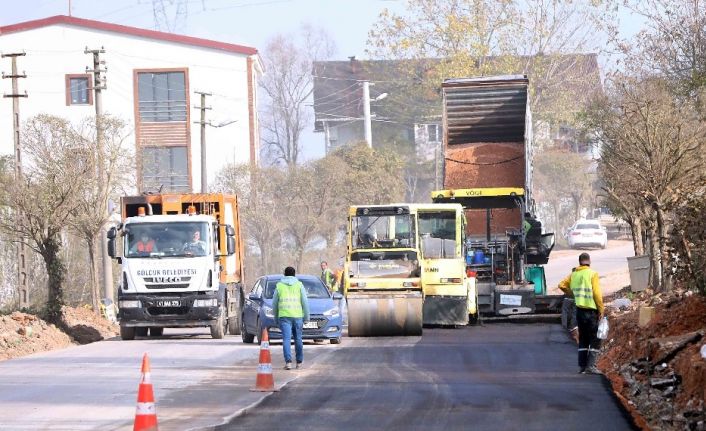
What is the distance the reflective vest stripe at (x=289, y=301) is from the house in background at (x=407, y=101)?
1432 inches

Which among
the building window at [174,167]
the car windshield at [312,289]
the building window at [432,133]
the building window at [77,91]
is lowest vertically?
the car windshield at [312,289]

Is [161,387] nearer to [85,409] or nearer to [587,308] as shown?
[85,409]

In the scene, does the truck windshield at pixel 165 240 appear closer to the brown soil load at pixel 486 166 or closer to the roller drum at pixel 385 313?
the roller drum at pixel 385 313

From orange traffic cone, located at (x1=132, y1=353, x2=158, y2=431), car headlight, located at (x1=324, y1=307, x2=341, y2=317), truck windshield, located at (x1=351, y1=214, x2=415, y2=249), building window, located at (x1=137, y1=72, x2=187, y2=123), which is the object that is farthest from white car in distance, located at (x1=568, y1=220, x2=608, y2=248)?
orange traffic cone, located at (x1=132, y1=353, x2=158, y2=431)

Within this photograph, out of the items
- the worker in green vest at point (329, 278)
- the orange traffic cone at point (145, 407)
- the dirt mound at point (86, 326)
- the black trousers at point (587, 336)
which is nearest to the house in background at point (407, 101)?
the worker in green vest at point (329, 278)

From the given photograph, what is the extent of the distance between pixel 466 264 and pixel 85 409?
16011mm

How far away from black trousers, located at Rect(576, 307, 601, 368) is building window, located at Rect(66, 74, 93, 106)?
49.6 meters

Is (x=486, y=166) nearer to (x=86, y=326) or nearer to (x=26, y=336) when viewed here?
(x=86, y=326)

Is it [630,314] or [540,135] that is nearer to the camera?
[630,314]

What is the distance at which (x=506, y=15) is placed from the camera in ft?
216

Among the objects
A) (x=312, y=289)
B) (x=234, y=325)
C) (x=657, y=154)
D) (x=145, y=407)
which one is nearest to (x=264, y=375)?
(x=145, y=407)

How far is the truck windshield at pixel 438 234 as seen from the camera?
1129 inches

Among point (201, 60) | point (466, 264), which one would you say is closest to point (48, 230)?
point (466, 264)

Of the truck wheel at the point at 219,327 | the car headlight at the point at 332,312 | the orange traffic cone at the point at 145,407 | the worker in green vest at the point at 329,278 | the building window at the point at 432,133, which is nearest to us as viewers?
the orange traffic cone at the point at 145,407
